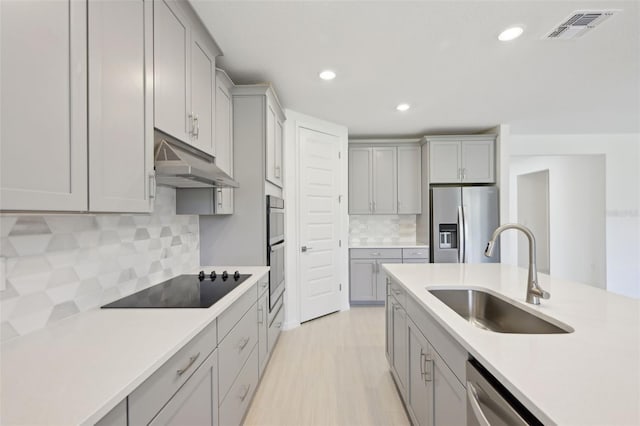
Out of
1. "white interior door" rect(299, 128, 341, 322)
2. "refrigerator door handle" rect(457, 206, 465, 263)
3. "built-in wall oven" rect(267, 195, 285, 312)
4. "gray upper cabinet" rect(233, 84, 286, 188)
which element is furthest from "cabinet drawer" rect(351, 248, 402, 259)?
"gray upper cabinet" rect(233, 84, 286, 188)

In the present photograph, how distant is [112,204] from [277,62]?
1784 mm

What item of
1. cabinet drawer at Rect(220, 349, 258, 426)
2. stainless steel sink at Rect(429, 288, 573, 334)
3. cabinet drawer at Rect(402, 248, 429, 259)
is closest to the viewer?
stainless steel sink at Rect(429, 288, 573, 334)

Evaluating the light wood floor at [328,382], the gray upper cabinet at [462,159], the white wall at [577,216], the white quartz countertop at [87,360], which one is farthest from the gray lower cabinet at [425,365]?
the white wall at [577,216]

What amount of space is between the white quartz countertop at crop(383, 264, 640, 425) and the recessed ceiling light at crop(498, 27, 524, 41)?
1648 mm

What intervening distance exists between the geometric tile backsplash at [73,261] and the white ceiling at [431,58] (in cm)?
131

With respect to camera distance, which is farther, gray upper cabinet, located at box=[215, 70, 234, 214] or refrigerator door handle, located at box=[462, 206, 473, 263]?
refrigerator door handle, located at box=[462, 206, 473, 263]

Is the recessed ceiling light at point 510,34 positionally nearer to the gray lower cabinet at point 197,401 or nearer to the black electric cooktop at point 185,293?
the black electric cooktop at point 185,293

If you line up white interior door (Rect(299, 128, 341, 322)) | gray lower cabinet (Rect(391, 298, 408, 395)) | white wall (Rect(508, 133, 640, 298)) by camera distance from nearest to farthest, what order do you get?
1. gray lower cabinet (Rect(391, 298, 408, 395))
2. white interior door (Rect(299, 128, 341, 322))
3. white wall (Rect(508, 133, 640, 298))

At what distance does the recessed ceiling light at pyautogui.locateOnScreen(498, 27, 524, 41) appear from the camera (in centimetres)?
192

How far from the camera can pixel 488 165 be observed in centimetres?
410

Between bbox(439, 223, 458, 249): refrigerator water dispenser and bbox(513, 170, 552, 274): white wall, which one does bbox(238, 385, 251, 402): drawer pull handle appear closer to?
bbox(439, 223, 458, 249): refrigerator water dispenser

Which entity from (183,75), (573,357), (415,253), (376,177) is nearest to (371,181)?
(376,177)

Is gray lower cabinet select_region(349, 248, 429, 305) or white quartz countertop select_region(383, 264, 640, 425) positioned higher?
white quartz countertop select_region(383, 264, 640, 425)

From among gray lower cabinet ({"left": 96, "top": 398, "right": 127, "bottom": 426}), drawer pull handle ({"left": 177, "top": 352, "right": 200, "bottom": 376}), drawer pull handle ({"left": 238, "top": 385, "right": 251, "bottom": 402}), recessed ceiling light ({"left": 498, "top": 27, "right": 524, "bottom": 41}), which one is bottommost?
drawer pull handle ({"left": 238, "top": 385, "right": 251, "bottom": 402})
